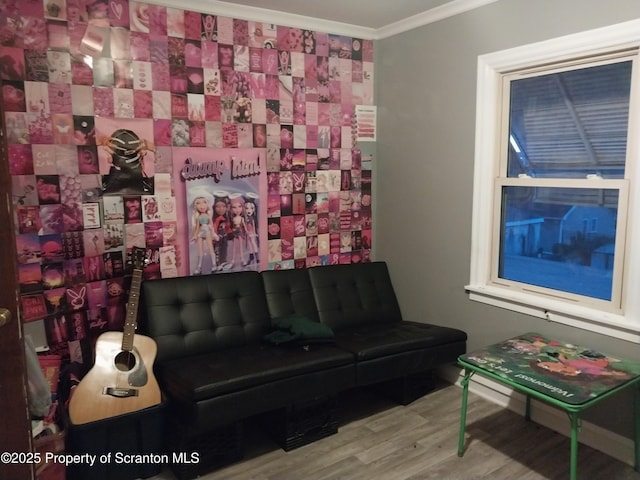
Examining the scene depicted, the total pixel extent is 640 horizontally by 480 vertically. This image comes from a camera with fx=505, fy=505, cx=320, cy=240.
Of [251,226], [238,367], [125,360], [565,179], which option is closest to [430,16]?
[565,179]

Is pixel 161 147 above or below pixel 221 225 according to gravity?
above

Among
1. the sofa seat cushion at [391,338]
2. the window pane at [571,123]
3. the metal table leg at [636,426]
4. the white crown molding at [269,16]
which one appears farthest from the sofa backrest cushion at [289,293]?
the metal table leg at [636,426]

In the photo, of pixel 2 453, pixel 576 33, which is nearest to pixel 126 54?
pixel 2 453

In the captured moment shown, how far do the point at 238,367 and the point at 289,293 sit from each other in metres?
0.84

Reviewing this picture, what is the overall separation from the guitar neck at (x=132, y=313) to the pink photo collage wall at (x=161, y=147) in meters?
0.26

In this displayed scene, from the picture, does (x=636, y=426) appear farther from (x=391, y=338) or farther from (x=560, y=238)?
(x=391, y=338)

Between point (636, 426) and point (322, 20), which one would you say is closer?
point (636, 426)

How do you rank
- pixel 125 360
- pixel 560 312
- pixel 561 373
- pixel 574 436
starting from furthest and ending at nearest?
pixel 560 312 < pixel 125 360 < pixel 561 373 < pixel 574 436

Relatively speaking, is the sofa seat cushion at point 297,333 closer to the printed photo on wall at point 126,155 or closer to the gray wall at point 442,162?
the gray wall at point 442,162

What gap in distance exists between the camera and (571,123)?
2684 millimetres

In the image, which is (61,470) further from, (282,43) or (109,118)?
(282,43)

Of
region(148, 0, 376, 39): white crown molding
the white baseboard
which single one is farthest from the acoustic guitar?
the white baseboard

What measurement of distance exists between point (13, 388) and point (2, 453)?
0.23m

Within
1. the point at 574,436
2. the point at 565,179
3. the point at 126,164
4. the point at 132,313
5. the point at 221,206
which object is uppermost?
the point at 126,164
